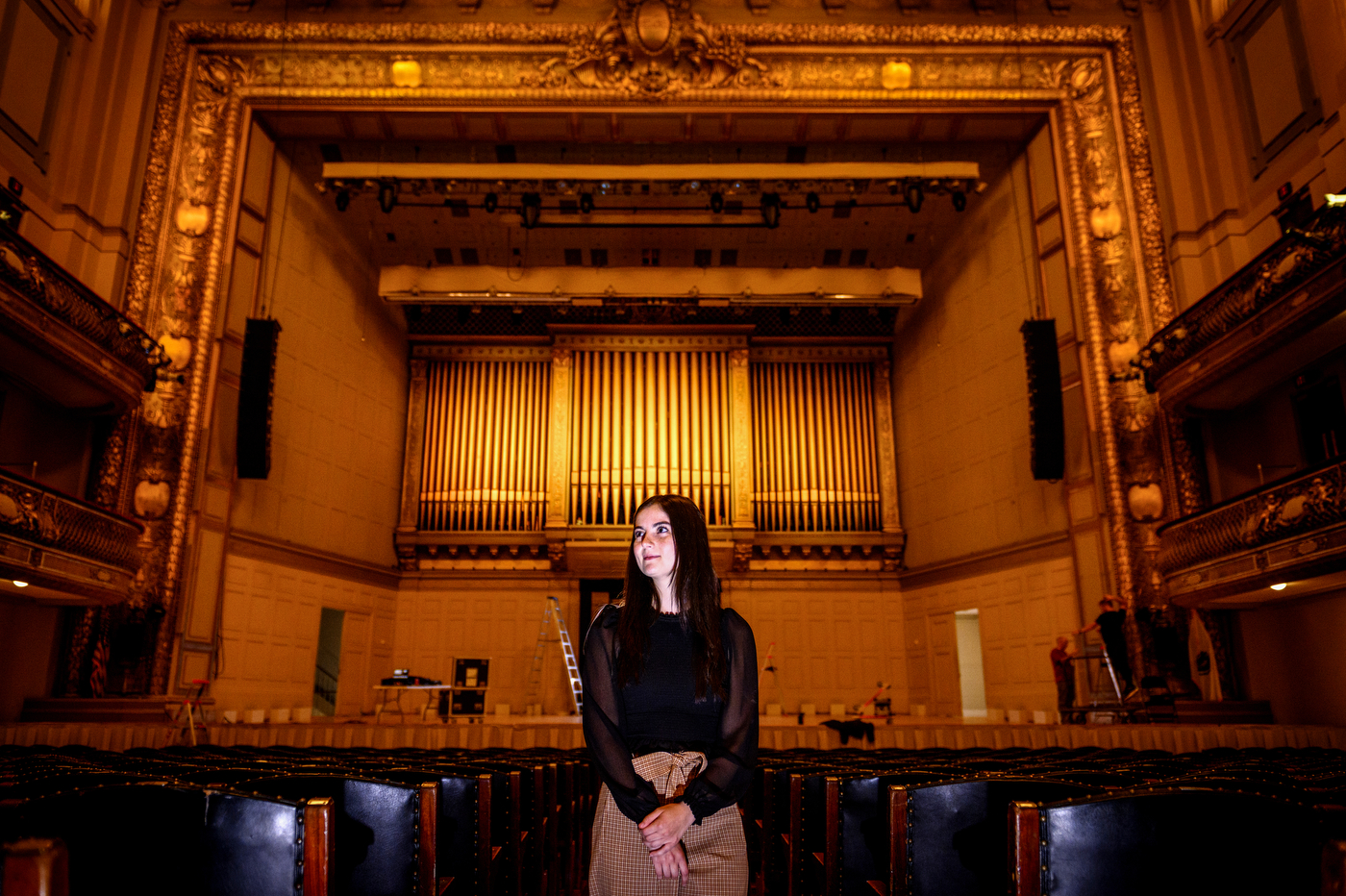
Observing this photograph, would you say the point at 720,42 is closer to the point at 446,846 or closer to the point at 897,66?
the point at 897,66

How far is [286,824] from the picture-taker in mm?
1485

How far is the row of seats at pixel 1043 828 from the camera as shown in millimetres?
1400

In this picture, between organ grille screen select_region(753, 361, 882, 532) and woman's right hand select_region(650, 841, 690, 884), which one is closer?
woman's right hand select_region(650, 841, 690, 884)

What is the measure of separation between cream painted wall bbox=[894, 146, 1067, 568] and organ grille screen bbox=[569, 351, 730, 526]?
9.30 feet

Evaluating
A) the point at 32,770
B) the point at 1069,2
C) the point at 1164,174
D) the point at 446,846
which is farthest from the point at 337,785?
the point at 1069,2

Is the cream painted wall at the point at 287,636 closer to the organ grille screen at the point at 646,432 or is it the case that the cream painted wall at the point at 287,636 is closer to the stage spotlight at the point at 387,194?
the organ grille screen at the point at 646,432

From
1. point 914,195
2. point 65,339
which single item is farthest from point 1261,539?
point 65,339

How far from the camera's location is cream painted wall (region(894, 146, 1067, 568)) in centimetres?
1013

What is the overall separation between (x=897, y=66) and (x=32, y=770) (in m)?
10.2

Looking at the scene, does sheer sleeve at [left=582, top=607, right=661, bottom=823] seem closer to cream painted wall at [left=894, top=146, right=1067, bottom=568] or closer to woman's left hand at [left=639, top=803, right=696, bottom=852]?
woman's left hand at [left=639, top=803, right=696, bottom=852]

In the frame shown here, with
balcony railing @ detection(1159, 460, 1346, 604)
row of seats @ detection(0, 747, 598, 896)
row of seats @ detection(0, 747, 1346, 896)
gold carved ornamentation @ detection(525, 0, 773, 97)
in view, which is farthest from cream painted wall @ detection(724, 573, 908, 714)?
row of seats @ detection(0, 747, 598, 896)

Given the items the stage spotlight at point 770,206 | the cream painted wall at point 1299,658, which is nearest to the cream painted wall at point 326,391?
the stage spotlight at point 770,206

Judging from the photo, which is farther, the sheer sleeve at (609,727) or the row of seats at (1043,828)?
the sheer sleeve at (609,727)

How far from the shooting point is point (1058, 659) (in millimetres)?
8469
